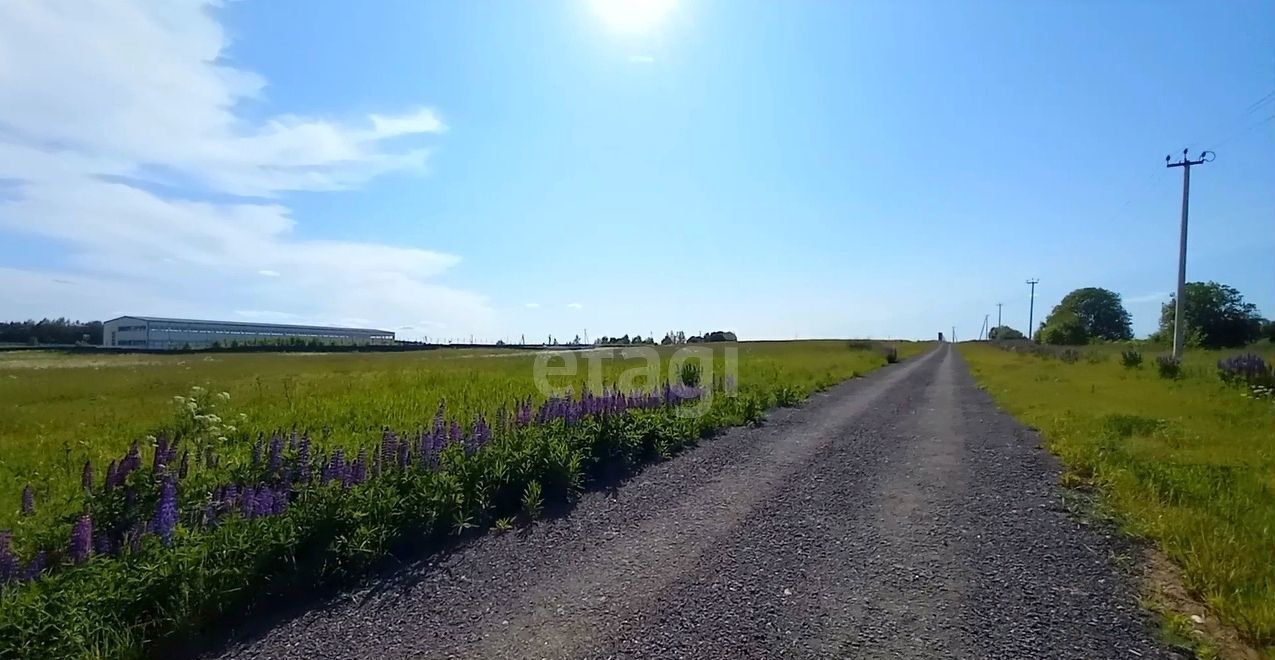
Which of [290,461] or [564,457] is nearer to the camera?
[290,461]

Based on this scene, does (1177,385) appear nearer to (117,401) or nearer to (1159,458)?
(1159,458)

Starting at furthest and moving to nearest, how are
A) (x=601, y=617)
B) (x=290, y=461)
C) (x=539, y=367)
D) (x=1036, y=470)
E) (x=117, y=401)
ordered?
(x=539, y=367) → (x=117, y=401) → (x=1036, y=470) → (x=290, y=461) → (x=601, y=617)

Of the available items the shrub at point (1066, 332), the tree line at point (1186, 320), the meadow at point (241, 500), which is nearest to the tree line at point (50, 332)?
the meadow at point (241, 500)

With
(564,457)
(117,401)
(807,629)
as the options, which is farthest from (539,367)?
(807,629)

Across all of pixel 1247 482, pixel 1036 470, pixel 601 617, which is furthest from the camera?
pixel 1036 470

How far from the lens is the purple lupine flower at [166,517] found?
4.14m

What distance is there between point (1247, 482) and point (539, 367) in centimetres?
2051

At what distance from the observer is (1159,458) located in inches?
298

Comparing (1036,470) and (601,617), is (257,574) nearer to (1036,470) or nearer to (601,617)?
(601,617)

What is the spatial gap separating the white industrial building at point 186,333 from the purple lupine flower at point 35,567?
86.7 meters

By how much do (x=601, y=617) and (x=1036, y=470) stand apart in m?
6.32

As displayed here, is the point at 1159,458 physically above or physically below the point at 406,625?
above

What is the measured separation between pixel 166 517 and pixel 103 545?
1.54 feet

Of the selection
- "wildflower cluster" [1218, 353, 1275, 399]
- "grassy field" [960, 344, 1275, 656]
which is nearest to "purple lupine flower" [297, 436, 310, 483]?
"grassy field" [960, 344, 1275, 656]
